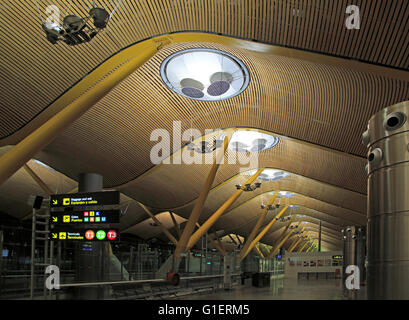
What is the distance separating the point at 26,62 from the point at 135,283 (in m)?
8.67

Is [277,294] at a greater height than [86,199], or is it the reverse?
[86,199]

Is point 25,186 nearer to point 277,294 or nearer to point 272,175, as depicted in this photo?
point 272,175

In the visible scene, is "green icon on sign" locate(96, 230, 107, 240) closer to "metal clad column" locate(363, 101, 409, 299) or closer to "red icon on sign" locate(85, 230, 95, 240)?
"red icon on sign" locate(85, 230, 95, 240)

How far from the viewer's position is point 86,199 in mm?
12867

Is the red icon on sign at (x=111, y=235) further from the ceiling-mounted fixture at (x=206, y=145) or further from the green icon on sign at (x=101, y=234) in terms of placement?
the ceiling-mounted fixture at (x=206, y=145)

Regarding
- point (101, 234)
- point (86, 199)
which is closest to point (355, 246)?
point (101, 234)

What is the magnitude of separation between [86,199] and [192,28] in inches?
246

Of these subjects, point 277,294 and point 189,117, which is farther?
point 189,117

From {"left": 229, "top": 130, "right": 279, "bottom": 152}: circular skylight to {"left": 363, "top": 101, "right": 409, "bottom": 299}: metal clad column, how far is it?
1964 centimetres

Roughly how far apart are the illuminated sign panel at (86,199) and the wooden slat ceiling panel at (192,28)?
12.7ft

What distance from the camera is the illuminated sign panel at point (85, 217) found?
41.6 feet

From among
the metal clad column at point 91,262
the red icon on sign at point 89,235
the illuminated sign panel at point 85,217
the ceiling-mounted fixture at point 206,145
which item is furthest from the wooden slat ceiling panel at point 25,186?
the red icon on sign at point 89,235

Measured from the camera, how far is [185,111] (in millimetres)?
20062
